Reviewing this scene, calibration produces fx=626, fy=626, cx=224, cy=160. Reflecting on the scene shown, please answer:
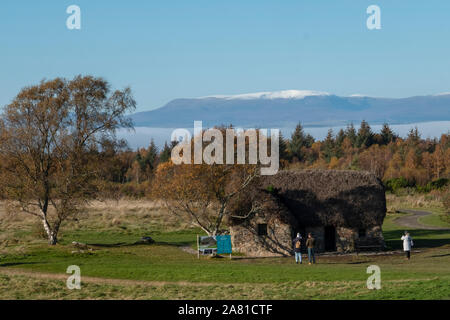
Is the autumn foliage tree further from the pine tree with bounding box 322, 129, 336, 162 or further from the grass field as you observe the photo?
the pine tree with bounding box 322, 129, 336, 162

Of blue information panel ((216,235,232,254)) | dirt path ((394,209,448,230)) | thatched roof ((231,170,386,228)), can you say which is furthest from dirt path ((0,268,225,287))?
dirt path ((394,209,448,230))

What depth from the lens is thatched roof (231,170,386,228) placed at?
39.0m

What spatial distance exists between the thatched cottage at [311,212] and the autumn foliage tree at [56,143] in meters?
10.2

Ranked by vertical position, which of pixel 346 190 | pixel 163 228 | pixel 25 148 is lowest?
pixel 163 228

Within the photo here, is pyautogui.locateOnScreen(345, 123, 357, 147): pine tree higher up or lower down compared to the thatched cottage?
higher up

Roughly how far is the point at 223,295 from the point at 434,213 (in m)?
46.0

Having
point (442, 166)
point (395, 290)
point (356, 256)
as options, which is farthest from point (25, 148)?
point (442, 166)

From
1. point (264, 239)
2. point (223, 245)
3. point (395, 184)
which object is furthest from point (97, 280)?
point (395, 184)

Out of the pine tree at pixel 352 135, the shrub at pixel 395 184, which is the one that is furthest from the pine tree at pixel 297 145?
the shrub at pixel 395 184

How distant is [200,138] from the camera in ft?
132

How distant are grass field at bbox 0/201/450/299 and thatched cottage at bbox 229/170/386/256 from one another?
84.6 inches

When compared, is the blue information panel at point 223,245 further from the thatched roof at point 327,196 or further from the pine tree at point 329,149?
the pine tree at point 329,149

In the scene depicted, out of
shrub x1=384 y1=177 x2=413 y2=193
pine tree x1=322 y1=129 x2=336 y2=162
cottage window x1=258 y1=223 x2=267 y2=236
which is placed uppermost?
pine tree x1=322 y1=129 x2=336 y2=162
